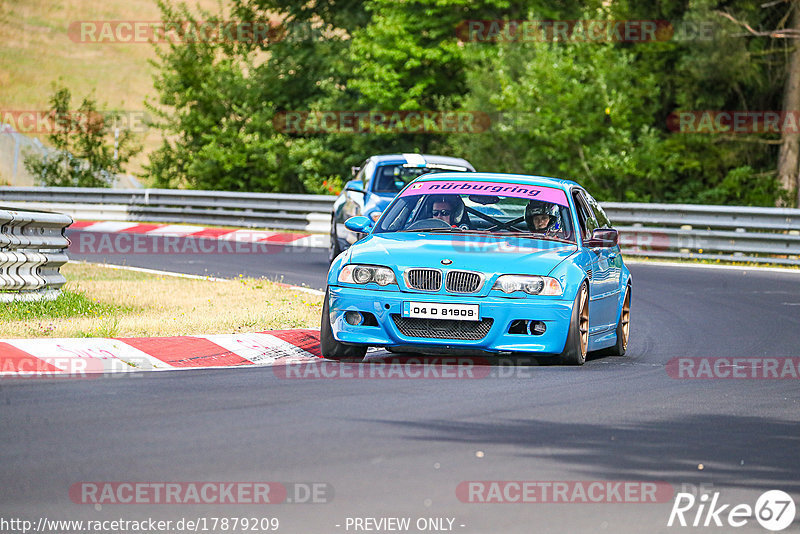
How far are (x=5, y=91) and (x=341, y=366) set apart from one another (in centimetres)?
10338

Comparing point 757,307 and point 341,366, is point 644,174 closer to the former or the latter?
point 757,307

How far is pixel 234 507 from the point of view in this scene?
598 centimetres

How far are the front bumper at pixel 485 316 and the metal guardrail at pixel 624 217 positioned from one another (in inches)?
568

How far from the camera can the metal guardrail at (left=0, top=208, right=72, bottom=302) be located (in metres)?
12.7

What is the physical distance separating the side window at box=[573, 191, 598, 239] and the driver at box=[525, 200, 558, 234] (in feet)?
0.96

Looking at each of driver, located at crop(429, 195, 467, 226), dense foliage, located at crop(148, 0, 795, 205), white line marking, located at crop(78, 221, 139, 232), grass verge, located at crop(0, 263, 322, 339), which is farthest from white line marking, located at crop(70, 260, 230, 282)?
dense foliage, located at crop(148, 0, 795, 205)

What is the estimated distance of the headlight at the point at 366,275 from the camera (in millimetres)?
10602

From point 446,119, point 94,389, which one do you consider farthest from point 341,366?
point 446,119
